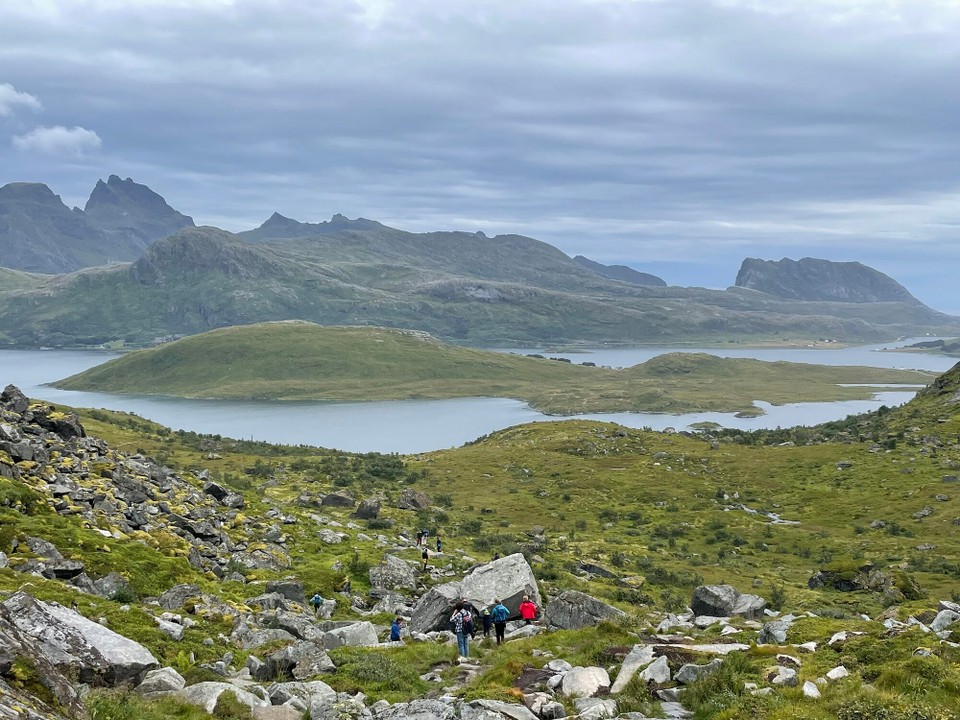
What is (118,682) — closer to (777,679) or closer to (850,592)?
(777,679)

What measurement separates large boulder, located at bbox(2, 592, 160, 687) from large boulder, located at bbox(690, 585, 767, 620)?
2529 cm

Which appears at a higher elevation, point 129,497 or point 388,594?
point 129,497

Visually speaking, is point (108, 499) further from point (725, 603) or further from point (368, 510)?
point (725, 603)

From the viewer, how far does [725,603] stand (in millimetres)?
33719

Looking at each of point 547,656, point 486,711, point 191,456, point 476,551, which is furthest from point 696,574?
point 191,456

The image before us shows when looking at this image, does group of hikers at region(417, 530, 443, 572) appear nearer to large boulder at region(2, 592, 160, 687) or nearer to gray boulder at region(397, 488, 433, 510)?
gray boulder at region(397, 488, 433, 510)

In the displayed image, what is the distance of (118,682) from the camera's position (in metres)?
16.4

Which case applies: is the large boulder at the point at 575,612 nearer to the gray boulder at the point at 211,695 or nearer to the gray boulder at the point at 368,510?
the gray boulder at the point at 211,695

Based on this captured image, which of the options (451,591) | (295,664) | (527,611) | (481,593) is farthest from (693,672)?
(451,591)

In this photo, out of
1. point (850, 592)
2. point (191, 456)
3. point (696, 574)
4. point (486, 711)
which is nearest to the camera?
point (486, 711)

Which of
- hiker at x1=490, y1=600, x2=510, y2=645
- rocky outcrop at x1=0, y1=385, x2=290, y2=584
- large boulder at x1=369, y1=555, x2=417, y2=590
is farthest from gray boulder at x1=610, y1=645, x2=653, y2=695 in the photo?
large boulder at x1=369, y1=555, x2=417, y2=590

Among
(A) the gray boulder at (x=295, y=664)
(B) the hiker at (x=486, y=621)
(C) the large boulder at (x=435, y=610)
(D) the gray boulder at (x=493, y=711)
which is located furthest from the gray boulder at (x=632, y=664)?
(C) the large boulder at (x=435, y=610)

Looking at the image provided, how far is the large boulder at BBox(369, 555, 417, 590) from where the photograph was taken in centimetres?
3662

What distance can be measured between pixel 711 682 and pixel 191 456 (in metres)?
81.2
